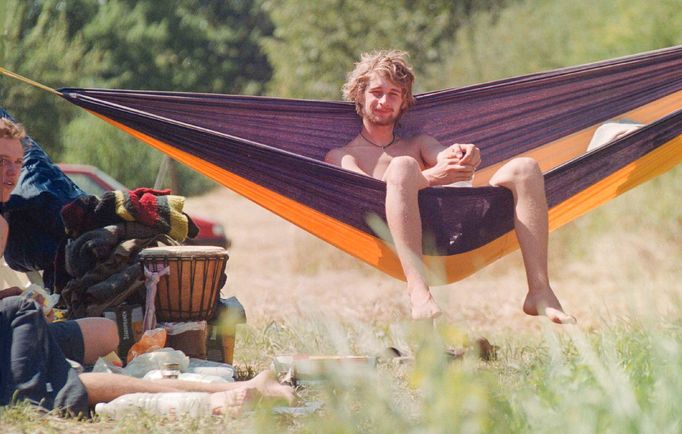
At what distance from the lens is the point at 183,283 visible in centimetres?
360

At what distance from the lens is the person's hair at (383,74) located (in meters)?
3.85

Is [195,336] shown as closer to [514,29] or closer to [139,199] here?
[139,199]

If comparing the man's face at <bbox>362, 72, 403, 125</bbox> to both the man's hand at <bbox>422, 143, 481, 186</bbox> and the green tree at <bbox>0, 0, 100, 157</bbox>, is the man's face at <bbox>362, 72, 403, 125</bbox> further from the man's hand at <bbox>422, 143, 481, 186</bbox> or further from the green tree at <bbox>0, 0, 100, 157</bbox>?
the green tree at <bbox>0, 0, 100, 157</bbox>

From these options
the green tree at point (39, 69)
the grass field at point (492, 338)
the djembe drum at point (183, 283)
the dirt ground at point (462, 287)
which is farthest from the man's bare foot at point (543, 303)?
the green tree at point (39, 69)

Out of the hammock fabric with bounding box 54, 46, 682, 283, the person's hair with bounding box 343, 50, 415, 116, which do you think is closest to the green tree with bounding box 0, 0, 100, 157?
the hammock fabric with bounding box 54, 46, 682, 283

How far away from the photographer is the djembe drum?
360cm

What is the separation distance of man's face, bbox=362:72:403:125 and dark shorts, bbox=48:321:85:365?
1.38 meters

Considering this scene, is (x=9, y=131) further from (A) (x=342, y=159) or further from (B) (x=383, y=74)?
(B) (x=383, y=74)

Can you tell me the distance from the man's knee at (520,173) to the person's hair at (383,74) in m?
0.54

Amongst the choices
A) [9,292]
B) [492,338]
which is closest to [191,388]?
[9,292]

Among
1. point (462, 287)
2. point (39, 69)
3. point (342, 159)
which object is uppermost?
point (39, 69)

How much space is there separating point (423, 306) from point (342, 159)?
82cm

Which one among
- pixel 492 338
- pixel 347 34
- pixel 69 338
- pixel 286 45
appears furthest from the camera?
pixel 286 45

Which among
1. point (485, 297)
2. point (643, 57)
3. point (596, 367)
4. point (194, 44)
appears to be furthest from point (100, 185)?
point (194, 44)
